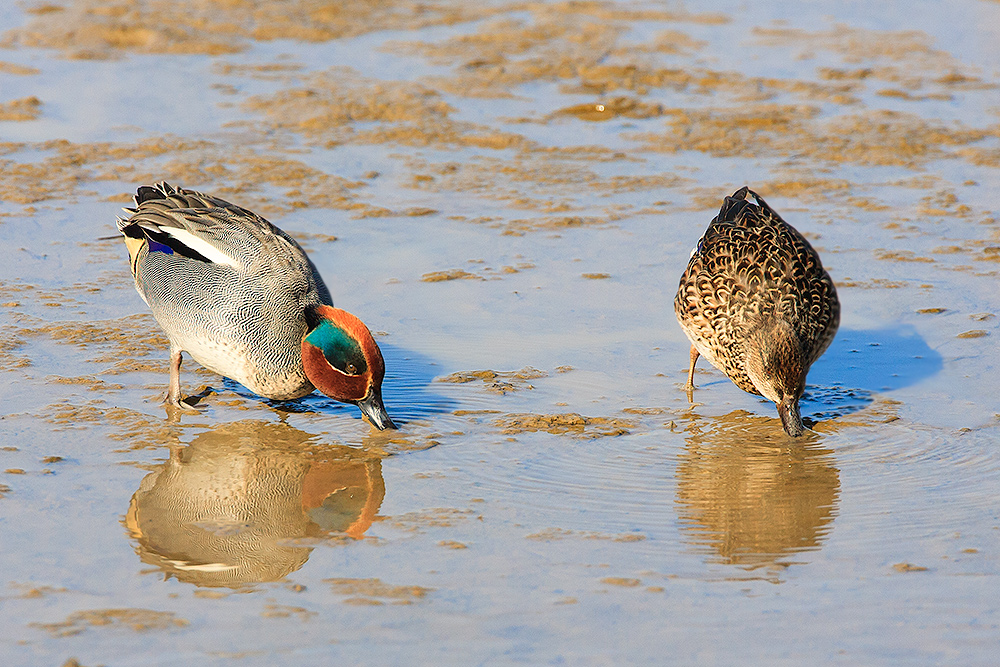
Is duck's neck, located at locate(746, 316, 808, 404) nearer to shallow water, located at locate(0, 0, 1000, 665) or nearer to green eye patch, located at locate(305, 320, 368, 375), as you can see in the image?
shallow water, located at locate(0, 0, 1000, 665)

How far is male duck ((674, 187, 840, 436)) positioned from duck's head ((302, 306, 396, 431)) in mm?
1657

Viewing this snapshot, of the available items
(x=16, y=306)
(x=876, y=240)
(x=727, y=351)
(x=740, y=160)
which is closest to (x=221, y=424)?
(x=16, y=306)

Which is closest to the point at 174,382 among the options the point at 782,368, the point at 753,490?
the point at 753,490

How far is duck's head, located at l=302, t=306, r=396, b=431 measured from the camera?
5379 millimetres

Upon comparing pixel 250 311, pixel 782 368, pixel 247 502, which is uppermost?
pixel 250 311

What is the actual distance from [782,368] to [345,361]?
1992mm

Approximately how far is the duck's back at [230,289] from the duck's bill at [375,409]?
32 centimetres

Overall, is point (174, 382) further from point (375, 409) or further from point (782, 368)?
point (782, 368)

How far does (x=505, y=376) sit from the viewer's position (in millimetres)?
6211

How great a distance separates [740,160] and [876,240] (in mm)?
1907

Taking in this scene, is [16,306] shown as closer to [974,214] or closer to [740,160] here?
[740,160]

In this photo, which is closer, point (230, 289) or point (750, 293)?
point (230, 289)

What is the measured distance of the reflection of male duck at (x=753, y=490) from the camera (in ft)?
15.1

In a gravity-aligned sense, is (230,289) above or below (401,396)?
above
